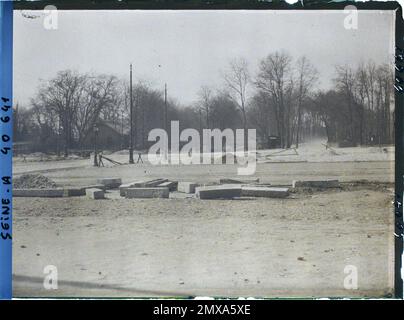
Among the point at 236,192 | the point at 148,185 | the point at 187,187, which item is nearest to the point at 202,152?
the point at 187,187

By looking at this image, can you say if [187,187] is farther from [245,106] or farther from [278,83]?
[278,83]

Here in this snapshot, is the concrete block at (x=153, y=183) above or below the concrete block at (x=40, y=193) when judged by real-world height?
above

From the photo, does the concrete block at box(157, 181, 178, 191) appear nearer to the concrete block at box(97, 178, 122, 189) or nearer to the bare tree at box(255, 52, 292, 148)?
the concrete block at box(97, 178, 122, 189)

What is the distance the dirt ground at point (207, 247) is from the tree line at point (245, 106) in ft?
2.27

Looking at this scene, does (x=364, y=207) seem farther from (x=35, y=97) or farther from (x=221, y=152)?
(x=35, y=97)

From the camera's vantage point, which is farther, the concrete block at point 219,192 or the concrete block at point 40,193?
the concrete block at point 219,192

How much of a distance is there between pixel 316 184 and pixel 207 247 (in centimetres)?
142

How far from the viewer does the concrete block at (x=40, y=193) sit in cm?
391

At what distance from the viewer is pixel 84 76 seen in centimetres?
389

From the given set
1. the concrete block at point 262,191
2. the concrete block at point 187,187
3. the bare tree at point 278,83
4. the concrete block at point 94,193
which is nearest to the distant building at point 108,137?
the concrete block at point 94,193

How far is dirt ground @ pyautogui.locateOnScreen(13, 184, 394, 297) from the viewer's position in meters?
3.68

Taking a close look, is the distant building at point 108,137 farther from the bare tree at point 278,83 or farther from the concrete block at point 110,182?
the bare tree at point 278,83

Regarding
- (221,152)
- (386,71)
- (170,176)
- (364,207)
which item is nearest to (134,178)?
(170,176)

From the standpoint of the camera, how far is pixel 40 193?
155 inches
